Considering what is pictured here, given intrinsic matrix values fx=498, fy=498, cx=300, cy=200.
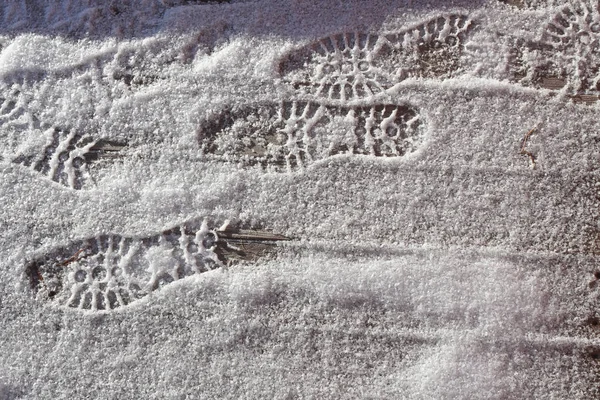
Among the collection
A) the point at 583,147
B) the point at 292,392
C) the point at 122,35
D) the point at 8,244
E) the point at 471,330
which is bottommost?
the point at 292,392

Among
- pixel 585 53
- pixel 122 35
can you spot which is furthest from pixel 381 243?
pixel 122 35

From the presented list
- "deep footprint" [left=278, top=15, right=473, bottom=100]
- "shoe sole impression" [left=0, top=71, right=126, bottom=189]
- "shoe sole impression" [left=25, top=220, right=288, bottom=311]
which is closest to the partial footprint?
"shoe sole impression" [left=0, top=71, right=126, bottom=189]

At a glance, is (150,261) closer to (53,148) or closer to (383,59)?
(53,148)

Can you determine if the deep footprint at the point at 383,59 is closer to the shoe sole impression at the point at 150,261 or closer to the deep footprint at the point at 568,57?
the deep footprint at the point at 568,57

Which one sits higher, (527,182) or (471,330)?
(527,182)

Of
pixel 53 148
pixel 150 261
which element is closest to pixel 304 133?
pixel 150 261

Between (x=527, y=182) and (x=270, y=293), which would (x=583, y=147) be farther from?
(x=270, y=293)

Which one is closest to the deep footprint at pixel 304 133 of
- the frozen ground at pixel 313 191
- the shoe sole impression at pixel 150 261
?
the frozen ground at pixel 313 191
